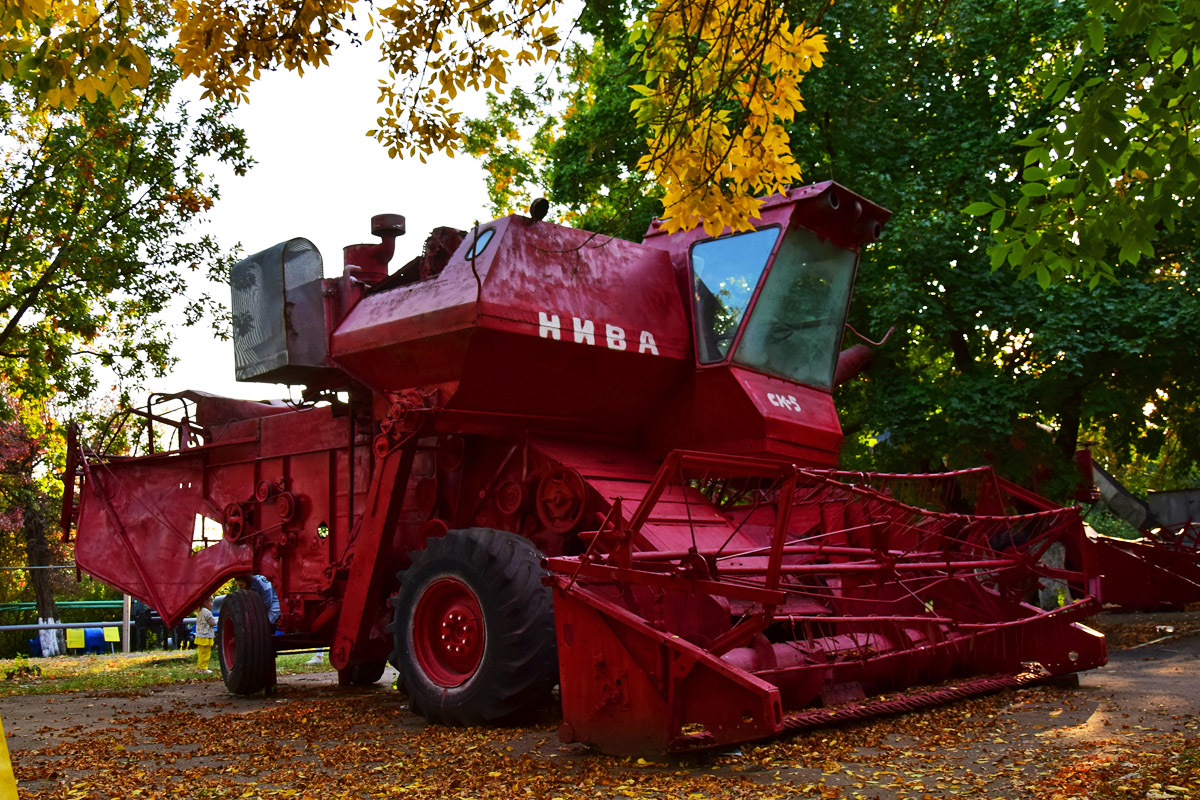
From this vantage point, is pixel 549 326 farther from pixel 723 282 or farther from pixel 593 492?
pixel 723 282

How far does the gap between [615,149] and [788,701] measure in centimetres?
1172

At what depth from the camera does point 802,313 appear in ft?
29.9

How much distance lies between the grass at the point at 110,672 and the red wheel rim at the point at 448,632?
5841 mm

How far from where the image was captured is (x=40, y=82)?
527 centimetres

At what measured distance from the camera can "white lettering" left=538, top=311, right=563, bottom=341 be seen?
799 cm

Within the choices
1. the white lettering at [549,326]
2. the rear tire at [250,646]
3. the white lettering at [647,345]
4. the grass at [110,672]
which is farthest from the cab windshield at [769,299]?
the grass at [110,672]

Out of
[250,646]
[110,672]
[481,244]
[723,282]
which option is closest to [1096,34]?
[723,282]

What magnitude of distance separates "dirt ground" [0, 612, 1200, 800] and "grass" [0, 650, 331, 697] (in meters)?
3.86

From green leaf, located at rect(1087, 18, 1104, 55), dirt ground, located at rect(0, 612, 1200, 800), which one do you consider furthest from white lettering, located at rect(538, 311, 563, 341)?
green leaf, located at rect(1087, 18, 1104, 55)

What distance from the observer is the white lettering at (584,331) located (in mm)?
8188

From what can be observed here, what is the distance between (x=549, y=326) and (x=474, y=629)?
2.23 metres

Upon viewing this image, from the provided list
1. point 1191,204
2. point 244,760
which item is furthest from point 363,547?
point 1191,204

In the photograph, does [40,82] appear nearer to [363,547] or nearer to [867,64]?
[363,547]

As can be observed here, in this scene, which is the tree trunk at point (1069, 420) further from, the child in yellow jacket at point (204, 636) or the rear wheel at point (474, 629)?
the child in yellow jacket at point (204, 636)
